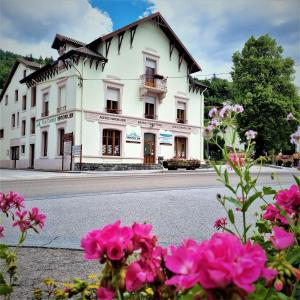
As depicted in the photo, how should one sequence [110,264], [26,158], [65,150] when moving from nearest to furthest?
[110,264] < [65,150] < [26,158]

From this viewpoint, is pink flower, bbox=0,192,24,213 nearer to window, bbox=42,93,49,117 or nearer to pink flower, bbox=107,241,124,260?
pink flower, bbox=107,241,124,260

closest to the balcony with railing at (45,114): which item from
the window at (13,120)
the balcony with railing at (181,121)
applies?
the window at (13,120)

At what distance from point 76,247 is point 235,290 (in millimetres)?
2987

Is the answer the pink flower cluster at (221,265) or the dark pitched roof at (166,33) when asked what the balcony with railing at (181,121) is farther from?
the pink flower cluster at (221,265)

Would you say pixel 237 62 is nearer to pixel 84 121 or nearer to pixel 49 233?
pixel 84 121

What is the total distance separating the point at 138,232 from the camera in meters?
0.79

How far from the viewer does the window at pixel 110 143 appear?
24112 mm

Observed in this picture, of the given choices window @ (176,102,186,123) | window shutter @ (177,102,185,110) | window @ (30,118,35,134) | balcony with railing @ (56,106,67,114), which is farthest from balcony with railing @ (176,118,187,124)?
window @ (30,118,35,134)

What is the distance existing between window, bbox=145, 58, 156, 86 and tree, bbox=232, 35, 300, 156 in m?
9.73

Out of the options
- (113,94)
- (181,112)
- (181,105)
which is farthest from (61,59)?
(181,112)

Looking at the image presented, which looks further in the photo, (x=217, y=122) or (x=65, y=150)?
(x=65, y=150)

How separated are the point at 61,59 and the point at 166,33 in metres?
8.96

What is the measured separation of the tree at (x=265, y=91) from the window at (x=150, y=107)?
935cm

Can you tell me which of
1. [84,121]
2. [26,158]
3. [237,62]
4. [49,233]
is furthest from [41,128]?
[49,233]
